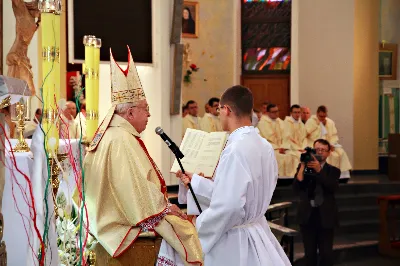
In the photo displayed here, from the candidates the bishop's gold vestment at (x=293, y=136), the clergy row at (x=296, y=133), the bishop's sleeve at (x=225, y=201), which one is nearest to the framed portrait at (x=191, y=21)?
the clergy row at (x=296, y=133)

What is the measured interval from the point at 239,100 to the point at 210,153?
0.65 meters

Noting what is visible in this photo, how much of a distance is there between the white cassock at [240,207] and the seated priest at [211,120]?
1079cm

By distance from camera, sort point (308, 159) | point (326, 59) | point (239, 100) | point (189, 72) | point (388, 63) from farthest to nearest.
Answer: point (388, 63) → point (326, 59) → point (189, 72) → point (308, 159) → point (239, 100)

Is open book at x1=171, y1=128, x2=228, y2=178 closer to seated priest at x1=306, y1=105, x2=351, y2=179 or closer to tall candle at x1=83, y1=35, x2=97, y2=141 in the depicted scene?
tall candle at x1=83, y1=35, x2=97, y2=141

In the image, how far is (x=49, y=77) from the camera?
314 centimetres

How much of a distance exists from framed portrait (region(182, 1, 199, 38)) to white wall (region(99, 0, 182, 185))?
7100 mm

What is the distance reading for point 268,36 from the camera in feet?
65.0

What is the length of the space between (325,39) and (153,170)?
15.5m

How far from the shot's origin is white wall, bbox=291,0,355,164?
18828mm

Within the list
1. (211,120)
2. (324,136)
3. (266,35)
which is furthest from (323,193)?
(266,35)

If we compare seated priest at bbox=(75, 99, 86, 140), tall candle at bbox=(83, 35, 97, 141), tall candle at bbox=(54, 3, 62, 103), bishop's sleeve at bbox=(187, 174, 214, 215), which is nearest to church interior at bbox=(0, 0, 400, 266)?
tall candle at bbox=(83, 35, 97, 141)

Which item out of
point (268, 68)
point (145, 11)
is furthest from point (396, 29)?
point (145, 11)

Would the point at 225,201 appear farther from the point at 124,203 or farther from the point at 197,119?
the point at 197,119

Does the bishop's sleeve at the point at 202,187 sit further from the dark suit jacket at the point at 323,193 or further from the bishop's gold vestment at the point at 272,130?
the bishop's gold vestment at the point at 272,130
